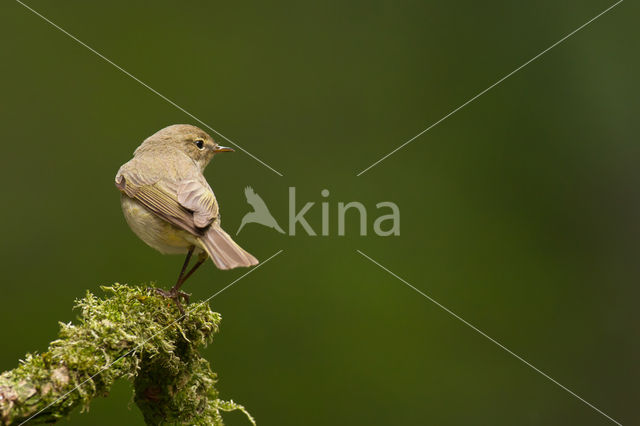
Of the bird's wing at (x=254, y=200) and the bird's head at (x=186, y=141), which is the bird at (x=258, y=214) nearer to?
the bird's wing at (x=254, y=200)

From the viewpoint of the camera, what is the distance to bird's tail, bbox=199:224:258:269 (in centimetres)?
284

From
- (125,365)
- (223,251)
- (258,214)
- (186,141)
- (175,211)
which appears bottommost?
(125,365)

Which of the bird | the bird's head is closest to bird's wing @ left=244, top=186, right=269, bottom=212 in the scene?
the bird

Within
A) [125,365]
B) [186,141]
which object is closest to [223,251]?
[125,365]

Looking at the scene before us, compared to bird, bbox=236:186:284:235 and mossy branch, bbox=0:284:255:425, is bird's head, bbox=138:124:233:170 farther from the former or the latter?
bird, bbox=236:186:284:235

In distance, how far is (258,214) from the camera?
556cm

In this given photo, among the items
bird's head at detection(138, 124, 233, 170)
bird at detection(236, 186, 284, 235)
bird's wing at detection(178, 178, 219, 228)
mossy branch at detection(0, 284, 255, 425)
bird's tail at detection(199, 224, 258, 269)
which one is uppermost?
bird's head at detection(138, 124, 233, 170)

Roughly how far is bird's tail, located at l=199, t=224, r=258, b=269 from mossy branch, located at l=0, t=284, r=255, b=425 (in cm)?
26

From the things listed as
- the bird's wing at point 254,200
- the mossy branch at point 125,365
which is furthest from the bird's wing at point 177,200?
the bird's wing at point 254,200

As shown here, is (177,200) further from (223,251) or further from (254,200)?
(254,200)

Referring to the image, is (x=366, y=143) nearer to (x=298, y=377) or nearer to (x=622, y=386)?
(x=298, y=377)

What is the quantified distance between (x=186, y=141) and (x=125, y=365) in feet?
5.73

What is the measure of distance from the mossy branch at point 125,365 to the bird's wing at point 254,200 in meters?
2.50

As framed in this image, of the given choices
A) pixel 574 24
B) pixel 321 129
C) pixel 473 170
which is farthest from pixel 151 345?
pixel 574 24
